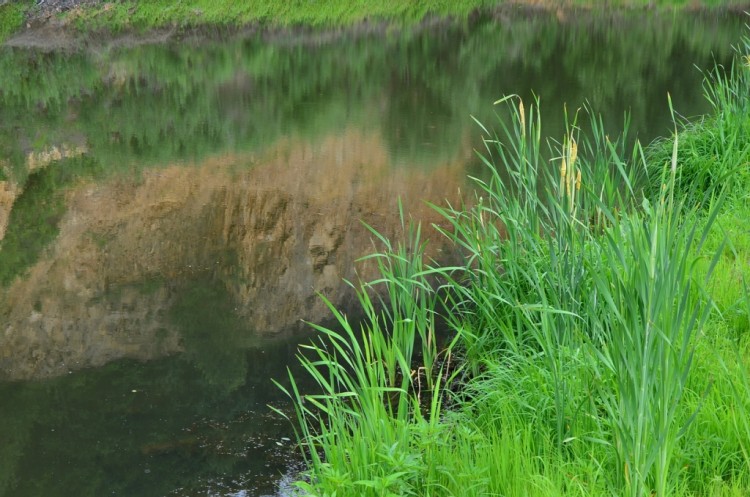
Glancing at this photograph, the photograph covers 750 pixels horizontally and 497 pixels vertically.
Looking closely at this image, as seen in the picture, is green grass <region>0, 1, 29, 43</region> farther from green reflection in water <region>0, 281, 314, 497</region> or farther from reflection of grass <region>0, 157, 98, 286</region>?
green reflection in water <region>0, 281, 314, 497</region>

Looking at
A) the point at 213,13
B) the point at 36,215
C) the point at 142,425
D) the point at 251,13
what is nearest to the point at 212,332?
the point at 142,425

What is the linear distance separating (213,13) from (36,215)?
46.1 feet

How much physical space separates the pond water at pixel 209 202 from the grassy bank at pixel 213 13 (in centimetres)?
117

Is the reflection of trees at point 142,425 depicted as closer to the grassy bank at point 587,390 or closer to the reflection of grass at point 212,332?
the reflection of grass at point 212,332

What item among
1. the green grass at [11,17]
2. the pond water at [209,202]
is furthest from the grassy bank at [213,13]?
the pond water at [209,202]

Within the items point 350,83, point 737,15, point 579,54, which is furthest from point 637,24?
point 350,83

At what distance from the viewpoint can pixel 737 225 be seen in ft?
19.4

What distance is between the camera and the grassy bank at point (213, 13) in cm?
2142

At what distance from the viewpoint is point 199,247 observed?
8414 mm

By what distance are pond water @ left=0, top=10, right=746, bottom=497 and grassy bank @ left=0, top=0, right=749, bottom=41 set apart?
117cm

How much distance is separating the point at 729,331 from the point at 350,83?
13038 mm

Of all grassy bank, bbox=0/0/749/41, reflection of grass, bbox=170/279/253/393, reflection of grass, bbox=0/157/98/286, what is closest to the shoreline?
grassy bank, bbox=0/0/749/41

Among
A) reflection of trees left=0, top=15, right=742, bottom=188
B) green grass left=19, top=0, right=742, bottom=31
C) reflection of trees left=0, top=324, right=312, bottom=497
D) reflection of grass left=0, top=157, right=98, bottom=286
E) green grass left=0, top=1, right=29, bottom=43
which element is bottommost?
reflection of trees left=0, top=15, right=742, bottom=188

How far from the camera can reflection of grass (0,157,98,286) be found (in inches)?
333
